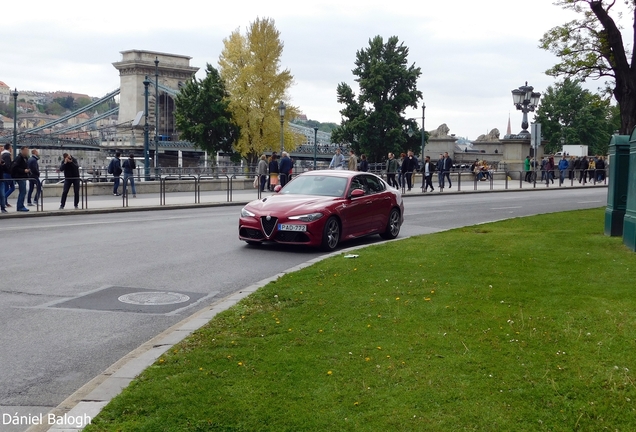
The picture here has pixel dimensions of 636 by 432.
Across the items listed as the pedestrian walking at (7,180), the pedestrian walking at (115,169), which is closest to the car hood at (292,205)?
the pedestrian walking at (7,180)

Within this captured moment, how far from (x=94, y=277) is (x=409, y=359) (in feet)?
21.6

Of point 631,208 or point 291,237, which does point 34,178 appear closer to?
point 291,237

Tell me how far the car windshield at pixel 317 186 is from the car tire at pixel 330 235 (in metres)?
0.78

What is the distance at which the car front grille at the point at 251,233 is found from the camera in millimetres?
14852

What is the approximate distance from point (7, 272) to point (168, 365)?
6.53 m

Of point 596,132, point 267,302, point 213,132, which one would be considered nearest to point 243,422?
point 267,302

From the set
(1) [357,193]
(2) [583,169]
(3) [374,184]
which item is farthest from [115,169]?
(2) [583,169]

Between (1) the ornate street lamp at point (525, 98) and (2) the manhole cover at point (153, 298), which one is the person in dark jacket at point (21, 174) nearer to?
(2) the manhole cover at point (153, 298)

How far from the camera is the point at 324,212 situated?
14.6 meters

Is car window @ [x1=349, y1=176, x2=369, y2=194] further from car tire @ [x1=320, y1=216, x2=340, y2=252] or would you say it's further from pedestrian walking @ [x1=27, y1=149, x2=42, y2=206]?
pedestrian walking @ [x1=27, y1=149, x2=42, y2=206]

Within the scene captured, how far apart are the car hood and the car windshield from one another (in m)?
0.33

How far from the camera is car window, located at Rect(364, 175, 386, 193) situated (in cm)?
1653

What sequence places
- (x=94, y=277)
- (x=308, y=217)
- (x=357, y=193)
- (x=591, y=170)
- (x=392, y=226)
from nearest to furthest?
(x=94, y=277), (x=308, y=217), (x=357, y=193), (x=392, y=226), (x=591, y=170)

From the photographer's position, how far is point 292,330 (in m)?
7.22
